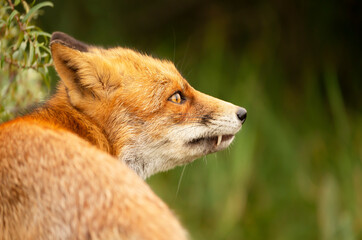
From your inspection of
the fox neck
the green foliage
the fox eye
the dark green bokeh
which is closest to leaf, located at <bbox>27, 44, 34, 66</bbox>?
the green foliage

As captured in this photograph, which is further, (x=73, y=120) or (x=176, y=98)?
(x=176, y=98)

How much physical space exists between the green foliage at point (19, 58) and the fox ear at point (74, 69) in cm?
12

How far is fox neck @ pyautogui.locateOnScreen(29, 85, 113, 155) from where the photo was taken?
2.43m

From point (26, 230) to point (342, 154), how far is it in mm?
5167

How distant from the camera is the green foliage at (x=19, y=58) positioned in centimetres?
256

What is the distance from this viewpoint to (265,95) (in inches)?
252

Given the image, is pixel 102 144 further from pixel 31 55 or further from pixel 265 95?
pixel 265 95

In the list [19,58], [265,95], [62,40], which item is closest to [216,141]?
[62,40]

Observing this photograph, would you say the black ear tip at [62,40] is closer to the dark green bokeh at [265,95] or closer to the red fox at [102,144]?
the red fox at [102,144]

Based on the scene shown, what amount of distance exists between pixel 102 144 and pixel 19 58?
0.66 m

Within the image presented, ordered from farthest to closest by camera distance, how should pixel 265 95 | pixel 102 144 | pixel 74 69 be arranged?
pixel 265 95 < pixel 74 69 < pixel 102 144

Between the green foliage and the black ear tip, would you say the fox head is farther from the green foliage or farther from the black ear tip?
the green foliage

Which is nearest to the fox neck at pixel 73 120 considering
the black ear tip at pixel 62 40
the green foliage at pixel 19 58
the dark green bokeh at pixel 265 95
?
the green foliage at pixel 19 58

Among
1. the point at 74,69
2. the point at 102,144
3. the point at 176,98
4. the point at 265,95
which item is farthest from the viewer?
the point at 265,95
